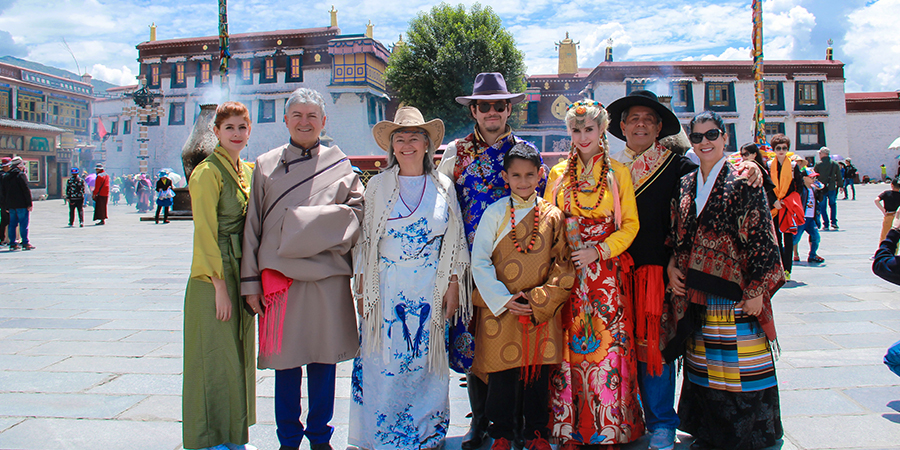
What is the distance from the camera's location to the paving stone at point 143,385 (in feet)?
11.1

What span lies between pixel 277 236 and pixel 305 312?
1.37 feet

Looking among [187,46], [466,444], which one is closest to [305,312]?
[466,444]

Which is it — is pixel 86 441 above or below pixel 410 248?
below

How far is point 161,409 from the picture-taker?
3113 mm

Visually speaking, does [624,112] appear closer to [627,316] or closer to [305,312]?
[627,316]

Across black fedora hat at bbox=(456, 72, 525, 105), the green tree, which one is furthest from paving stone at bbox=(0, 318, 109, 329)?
the green tree

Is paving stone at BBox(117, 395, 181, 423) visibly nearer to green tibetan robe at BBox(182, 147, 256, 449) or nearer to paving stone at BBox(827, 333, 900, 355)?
green tibetan robe at BBox(182, 147, 256, 449)

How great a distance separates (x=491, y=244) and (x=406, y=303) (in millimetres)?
548

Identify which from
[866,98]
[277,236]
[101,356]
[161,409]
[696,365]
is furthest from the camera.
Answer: [866,98]

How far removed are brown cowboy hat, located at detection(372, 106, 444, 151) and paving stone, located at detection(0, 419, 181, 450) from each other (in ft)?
6.74

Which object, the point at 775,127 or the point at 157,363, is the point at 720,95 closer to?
the point at 775,127

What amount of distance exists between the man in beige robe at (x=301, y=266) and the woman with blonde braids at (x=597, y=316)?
1154mm

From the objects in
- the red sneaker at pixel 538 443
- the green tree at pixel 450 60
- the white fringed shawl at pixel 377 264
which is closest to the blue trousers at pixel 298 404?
the white fringed shawl at pixel 377 264

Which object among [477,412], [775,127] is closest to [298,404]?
[477,412]
